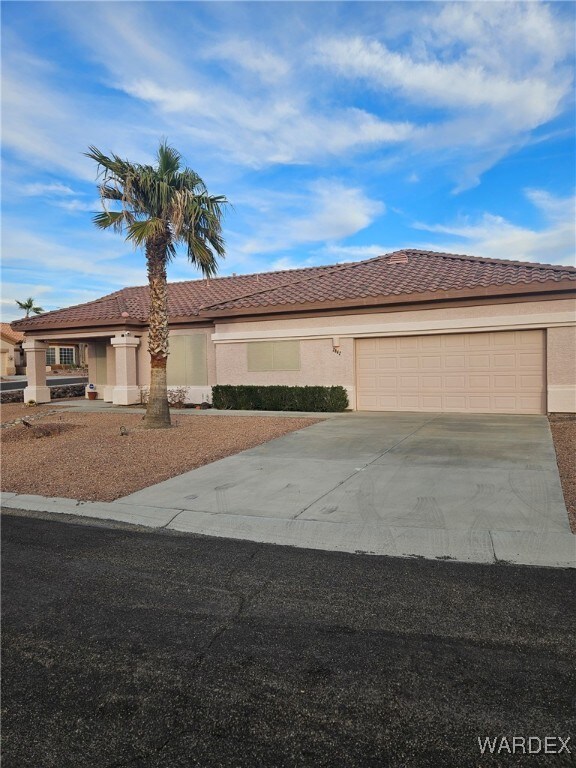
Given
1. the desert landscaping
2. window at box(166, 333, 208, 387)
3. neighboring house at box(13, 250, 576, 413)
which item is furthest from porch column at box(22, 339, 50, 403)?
the desert landscaping

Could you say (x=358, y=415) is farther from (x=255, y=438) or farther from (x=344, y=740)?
(x=344, y=740)

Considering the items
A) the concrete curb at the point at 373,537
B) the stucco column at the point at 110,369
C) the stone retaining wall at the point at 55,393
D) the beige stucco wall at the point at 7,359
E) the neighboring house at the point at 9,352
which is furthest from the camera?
the neighboring house at the point at 9,352

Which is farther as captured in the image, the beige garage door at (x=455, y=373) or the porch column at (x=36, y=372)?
the porch column at (x=36, y=372)

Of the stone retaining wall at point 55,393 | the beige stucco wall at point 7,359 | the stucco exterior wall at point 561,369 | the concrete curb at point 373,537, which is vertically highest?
the beige stucco wall at point 7,359

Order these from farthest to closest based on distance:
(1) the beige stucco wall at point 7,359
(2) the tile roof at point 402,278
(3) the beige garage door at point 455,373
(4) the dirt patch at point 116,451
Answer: (1) the beige stucco wall at point 7,359
(2) the tile roof at point 402,278
(3) the beige garage door at point 455,373
(4) the dirt patch at point 116,451

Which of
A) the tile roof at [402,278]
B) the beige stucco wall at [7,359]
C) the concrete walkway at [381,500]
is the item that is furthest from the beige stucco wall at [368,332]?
the beige stucco wall at [7,359]

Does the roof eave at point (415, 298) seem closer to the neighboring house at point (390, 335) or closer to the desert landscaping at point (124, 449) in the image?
the neighboring house at point (390, 335)

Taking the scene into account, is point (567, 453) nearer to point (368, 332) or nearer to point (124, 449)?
point (368, 332)

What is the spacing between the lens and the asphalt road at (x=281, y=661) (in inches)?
105

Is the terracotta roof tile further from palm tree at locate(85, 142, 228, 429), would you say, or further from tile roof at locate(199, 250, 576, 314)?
palm tree at locate(85, 142, 228, 429)

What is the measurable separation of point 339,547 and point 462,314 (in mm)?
11631

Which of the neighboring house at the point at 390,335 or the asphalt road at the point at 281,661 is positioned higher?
the neighboring house at the point at 390,335

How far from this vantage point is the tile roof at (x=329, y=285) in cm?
1563

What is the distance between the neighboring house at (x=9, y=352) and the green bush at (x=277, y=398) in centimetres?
3445
